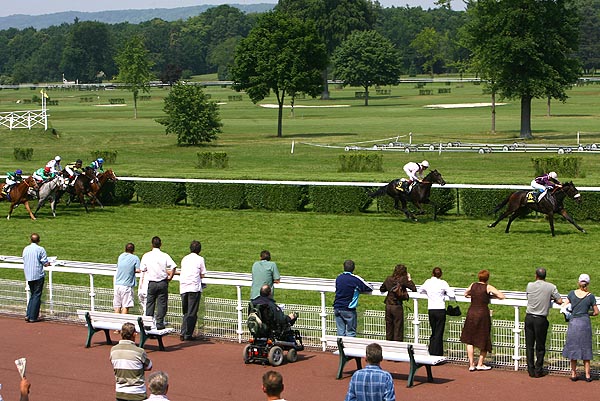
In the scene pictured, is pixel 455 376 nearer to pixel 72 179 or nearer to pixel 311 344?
pixel 311 344

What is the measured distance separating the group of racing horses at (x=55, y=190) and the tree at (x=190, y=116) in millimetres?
21071

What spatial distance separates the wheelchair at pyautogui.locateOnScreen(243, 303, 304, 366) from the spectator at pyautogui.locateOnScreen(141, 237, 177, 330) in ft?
6.04

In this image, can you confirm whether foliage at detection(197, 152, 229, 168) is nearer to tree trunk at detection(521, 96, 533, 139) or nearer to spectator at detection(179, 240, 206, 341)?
tree trunk at detection(521, 96, 533, 139)

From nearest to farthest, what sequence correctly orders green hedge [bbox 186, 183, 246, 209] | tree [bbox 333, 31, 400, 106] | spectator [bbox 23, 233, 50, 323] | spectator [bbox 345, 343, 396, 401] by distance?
spectator [bbox 345, 343, 396, 401] → spectator [bbox 23, 233, 50, 323] → green hedge [bbox 186, 183, 246, 209] → tree [bbox 333, 31, 400, 106]

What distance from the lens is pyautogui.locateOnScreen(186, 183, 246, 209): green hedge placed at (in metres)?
27.4

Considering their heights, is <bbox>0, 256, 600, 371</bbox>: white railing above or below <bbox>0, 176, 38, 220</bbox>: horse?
below

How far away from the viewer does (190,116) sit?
5025 cm

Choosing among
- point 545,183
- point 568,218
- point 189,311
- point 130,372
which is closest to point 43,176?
point 545,183

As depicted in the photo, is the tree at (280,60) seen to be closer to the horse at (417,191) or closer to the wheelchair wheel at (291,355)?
the horse at (417,191)

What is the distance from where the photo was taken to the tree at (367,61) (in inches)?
3743

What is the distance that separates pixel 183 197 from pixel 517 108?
53417 mm

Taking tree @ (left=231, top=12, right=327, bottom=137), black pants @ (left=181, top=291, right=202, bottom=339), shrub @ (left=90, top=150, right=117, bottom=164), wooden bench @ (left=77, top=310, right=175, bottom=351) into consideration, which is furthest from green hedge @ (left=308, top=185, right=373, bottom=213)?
tree @ (left=231, top=12, right=327, bottom=137)

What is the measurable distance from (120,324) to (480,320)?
4.88 m

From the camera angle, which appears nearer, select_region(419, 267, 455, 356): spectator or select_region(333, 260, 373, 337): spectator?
select_region(419, 267, 455, 356): spectator
